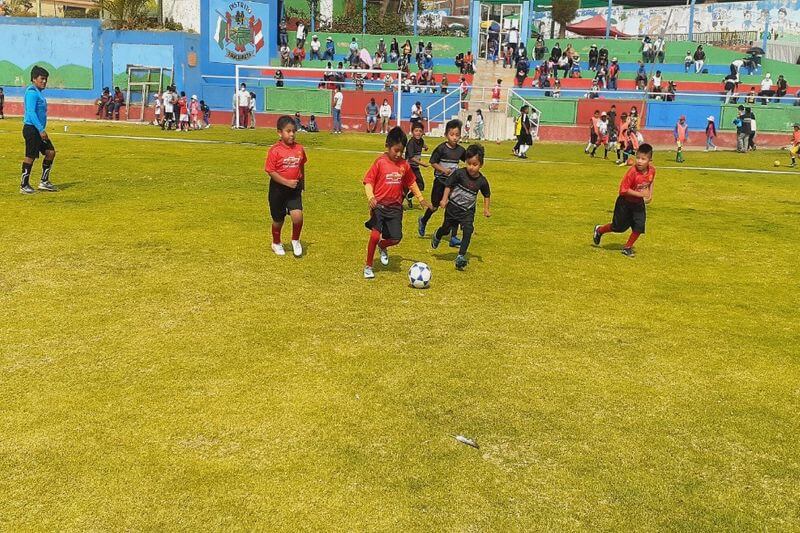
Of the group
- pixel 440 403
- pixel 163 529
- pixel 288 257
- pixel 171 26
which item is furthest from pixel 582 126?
pixel 163 529

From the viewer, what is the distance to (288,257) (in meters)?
10.2

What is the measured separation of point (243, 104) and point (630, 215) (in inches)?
1043

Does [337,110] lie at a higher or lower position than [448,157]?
higher

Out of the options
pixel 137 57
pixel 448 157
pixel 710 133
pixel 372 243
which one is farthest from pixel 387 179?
pixel 137 57

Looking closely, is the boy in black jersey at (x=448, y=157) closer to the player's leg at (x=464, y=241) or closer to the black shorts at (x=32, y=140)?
the player's leg at (x=464, y=241)

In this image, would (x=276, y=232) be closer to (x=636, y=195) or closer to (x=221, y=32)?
(x=636, y=195)

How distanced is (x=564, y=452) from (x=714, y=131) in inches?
1192

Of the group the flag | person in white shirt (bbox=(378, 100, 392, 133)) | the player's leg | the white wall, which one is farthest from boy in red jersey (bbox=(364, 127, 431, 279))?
the white wall

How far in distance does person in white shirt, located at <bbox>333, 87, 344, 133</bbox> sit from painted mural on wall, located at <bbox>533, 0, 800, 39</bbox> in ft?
82.1

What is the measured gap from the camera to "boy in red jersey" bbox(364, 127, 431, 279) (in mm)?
9086

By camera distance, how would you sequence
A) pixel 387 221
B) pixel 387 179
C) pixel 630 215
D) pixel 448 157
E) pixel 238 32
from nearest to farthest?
pixel 387 179 → pixel 387 221 → pixel 630 215 → pixel 448 157 → pixel 238 32

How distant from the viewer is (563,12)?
6075 centimetres

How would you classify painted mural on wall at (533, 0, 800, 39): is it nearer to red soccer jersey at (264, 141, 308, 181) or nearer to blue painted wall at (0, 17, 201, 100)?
blue painted wall at (0, 17, 201, 100)

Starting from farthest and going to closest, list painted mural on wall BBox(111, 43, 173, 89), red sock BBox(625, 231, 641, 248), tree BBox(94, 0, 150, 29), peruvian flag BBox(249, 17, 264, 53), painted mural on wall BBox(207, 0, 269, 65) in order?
peruvian flag BBox(249, 17, 264, 53) < painted mural on wall BBox(207, 0, 269, 65) < tree BBox(94, 0, 150, 29) < painted mural on wall BBox(111, 43, 173, 89) < red sock BBox(625, 231, 641, 248)
